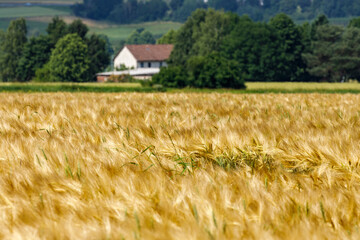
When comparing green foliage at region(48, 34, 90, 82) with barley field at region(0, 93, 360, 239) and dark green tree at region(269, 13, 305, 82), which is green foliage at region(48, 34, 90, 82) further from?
barley field at region(0, 93, 360, 239)

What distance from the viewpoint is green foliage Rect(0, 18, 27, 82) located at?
309ft

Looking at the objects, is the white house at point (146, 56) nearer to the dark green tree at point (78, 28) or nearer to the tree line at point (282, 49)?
the dark green tree at point (78, 28)

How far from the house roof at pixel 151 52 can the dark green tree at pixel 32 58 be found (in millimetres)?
31548

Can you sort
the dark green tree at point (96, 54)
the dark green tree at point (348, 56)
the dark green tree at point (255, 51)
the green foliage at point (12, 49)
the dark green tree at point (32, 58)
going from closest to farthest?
the dark green tree at point (348, 56) < the dark green tree at point (255, 51) < the dark green tree at point (32, 58) < the dark green tree at point (96, 54) < the green foliage at point (12, 49)

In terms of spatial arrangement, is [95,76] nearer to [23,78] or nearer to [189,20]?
[23,78]

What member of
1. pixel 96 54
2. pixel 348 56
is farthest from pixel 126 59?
pixel 348 56

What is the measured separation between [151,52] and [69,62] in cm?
4137

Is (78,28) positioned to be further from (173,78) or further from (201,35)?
(173,78)

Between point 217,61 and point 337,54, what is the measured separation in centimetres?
4187

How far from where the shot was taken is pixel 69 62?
83.8 metres

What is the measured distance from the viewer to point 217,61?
4538 centimetres

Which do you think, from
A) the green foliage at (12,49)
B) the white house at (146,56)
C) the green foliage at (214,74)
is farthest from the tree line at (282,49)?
the white house at (146,56)

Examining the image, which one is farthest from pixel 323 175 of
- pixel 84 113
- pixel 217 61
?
pixel 217 61

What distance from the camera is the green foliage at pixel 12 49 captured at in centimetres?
9419
